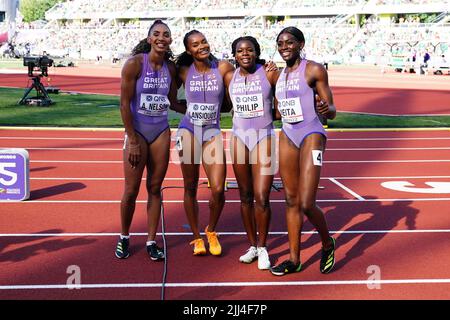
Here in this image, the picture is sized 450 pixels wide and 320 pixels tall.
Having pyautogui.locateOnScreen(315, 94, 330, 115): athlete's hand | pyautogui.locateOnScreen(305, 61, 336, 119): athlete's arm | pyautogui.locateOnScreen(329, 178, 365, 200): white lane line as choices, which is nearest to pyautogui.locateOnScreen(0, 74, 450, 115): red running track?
pyautogui.locateOnScreen(329, 178, 365, 200): white lane line

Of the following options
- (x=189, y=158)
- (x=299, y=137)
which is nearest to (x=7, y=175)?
(x=189, y=158)

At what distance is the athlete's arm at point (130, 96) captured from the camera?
5344mm

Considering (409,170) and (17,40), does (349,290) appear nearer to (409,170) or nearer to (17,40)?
(409,170)

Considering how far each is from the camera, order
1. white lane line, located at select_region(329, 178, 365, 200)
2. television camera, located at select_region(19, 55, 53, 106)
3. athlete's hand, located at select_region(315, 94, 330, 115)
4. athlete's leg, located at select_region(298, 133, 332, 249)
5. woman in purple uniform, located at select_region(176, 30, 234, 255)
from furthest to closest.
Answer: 1. television camera, located at select_region(19, 55, 53, 106)
2. white lane line, located at select_region(329, 178, 365, 200)
3. woman in purple uniform, located at select_region(176, 30, 234, 255)
4. athlete's leg, located at select_region(298, 133, 332, 249)
5. athlete's hand, located at select_region(315, 94, 330, 115)

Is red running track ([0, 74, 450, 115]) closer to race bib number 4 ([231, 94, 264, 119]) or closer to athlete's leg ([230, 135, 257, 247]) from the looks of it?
athlete's leg ([230, 135, 257, 247])

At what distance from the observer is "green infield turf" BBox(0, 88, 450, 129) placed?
51.0ft

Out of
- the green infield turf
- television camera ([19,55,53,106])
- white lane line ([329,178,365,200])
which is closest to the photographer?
white lane line ([329,178,365,200])

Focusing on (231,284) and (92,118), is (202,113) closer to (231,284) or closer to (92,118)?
(231,284)

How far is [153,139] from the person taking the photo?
556 cm

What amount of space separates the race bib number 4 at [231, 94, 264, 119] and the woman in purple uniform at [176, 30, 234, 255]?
8.2 inches
